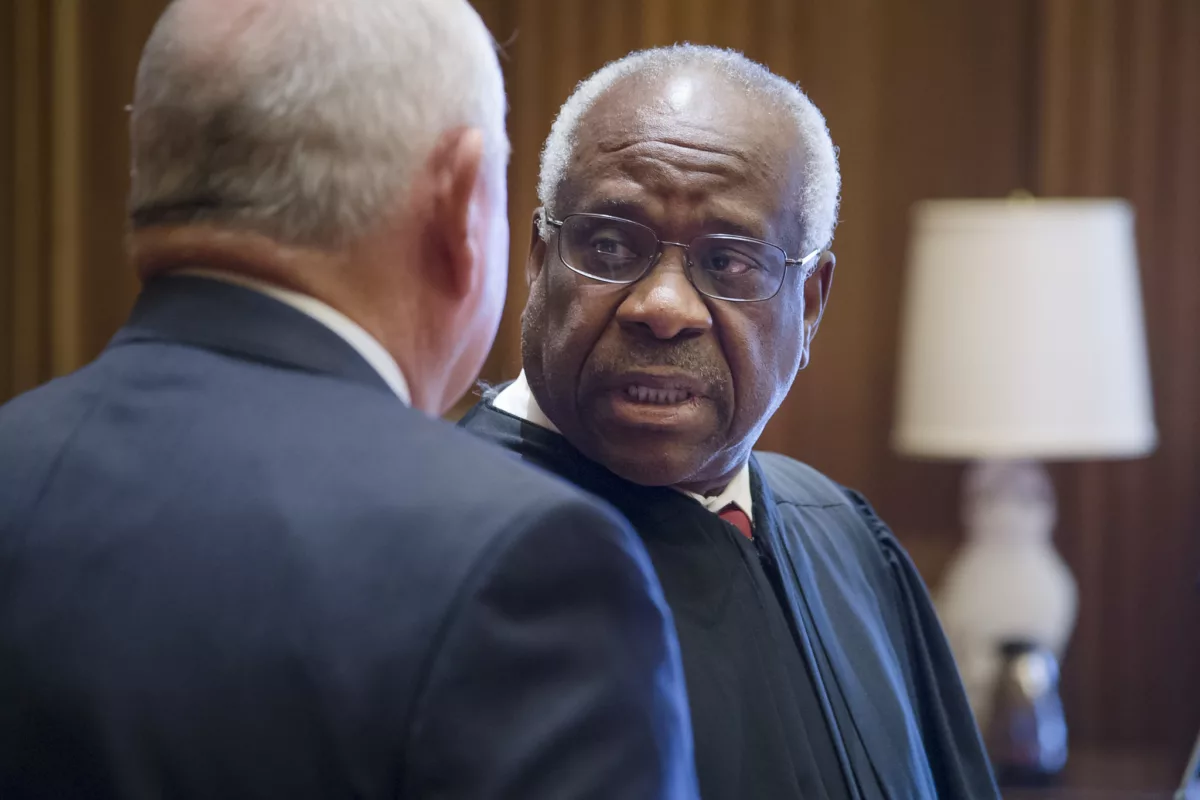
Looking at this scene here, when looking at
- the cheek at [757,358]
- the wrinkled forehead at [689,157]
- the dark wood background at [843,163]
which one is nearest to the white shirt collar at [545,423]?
the cheek at [757,358]

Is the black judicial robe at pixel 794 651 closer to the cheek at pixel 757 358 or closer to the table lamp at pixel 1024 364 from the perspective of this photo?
the cheek at pixel 757 358

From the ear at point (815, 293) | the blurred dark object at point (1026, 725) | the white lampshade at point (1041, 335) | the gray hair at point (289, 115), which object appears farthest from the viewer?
the white lampshade at point (1041, 335)

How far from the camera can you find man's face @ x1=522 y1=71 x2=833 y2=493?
4.25 ft

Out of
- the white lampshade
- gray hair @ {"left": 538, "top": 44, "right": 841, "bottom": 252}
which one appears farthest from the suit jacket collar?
the white lampshade

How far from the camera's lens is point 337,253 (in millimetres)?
809

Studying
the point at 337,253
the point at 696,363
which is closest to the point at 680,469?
the point at 696,363

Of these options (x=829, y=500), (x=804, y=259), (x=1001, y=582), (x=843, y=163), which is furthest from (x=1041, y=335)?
(x=804, y=259)

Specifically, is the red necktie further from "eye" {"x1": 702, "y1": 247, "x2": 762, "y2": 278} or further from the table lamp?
the table lamp

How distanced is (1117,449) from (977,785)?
4.04 feet

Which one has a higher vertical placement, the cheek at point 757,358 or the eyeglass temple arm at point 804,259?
the eyeglass temple arm at point 804,259

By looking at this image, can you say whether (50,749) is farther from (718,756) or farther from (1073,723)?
(1073,723)

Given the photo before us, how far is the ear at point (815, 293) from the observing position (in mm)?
1498

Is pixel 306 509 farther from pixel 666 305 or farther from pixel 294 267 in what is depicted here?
pixel 666 305

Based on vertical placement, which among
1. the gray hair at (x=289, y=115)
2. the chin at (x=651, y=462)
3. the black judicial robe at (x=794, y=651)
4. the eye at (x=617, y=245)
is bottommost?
the black judicial robe at (x=794, y=651)
